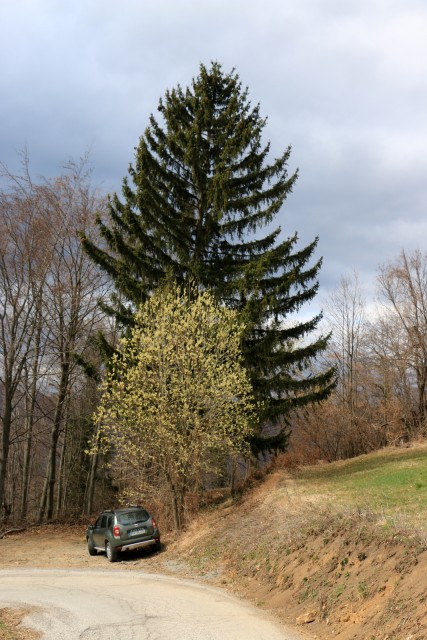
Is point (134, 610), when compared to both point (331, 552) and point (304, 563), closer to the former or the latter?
point (304, 563)

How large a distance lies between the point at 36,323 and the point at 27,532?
953cm

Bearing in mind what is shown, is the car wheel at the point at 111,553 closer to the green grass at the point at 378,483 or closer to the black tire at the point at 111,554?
the black tire at the point at 111,554

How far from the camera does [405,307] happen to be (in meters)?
35.4

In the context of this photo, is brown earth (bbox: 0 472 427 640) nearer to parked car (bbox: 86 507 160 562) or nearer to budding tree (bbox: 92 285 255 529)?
parked car (bbox: 86 507 160 562)

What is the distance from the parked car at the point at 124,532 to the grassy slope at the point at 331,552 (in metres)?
1.07

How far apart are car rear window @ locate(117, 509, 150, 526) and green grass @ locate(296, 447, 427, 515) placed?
5527 millimetres

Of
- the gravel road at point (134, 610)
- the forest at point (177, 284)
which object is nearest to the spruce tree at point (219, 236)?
Answer: the forest at point (177, 284)

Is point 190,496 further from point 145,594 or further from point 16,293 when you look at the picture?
point 16,293

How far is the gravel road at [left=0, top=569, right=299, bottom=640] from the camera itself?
8070 mm

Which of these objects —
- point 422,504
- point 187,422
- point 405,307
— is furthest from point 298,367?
point 405,307

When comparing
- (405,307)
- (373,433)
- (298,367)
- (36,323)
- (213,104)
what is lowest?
(373,433)

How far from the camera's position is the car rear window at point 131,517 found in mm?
17625

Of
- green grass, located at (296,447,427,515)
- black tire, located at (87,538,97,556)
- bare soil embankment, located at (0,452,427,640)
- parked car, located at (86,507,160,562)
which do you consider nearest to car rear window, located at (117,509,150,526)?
parked car, located at (86,507,160,562)

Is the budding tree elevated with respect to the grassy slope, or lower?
elevated
